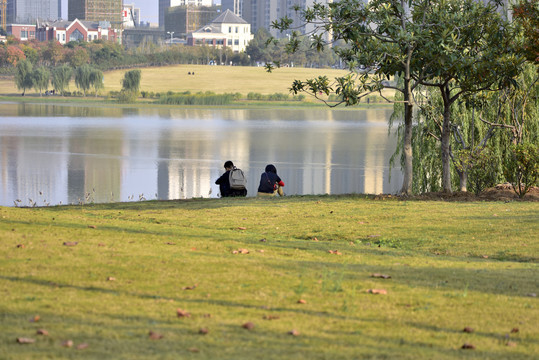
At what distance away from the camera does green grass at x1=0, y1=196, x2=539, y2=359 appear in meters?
6.81

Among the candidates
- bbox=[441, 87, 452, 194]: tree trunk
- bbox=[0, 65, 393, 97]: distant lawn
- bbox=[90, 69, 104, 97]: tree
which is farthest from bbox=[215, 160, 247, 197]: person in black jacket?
bbox=[0, 65, 393, 97]: distant lawn

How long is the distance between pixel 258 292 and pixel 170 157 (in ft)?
138

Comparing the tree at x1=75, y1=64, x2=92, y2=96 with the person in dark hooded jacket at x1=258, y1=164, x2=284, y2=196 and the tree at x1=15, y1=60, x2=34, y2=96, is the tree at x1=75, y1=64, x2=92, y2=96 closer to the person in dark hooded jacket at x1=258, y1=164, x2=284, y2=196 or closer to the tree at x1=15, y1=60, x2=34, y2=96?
the tree at x1=15, y1=60, x2=34, y2=96

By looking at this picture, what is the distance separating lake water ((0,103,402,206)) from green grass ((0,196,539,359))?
41.3ft

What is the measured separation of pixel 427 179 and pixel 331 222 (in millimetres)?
14423

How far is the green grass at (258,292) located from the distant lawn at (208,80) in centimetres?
13016

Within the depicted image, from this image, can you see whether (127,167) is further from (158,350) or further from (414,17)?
(158,350)

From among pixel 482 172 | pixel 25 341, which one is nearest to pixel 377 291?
pixel 25 341

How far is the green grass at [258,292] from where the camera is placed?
6.81m

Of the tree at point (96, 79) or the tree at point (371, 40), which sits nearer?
the tree at point (371, 40)

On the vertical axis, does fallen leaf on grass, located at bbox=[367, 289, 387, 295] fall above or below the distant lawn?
below

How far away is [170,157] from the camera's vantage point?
50125mm

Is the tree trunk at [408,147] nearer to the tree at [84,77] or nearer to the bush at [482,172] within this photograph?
the bush at [482,172]

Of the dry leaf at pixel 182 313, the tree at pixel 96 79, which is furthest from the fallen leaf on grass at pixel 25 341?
the tree at pixel 96 79
